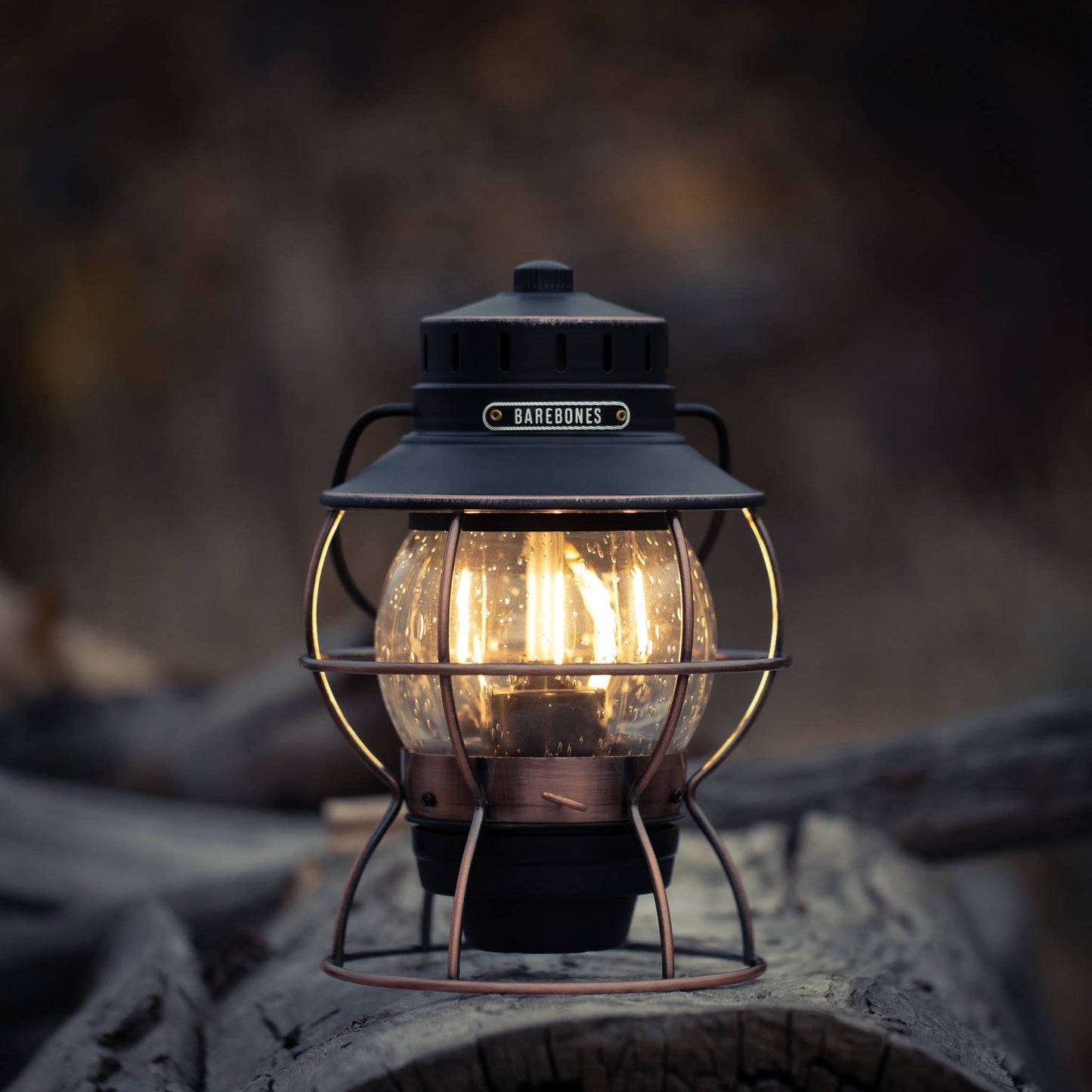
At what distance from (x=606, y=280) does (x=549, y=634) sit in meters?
3.63

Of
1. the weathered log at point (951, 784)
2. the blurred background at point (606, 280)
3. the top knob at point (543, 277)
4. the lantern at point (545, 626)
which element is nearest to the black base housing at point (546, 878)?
the lantern at point (545, 626)

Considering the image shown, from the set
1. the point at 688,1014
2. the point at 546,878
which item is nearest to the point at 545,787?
the point at 546,878

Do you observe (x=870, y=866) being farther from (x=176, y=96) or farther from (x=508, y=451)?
(x=176, y=96)

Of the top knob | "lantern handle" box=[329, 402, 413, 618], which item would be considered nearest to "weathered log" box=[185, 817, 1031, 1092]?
"lantern handle" box=[329, 402, 413, 618]

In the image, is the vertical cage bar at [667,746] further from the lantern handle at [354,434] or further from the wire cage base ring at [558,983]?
the lantern handle at [354,434]

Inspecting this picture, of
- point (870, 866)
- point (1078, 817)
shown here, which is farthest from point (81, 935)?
point (1078, 817)

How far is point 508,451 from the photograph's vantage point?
164 cm

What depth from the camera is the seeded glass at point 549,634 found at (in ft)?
5.29

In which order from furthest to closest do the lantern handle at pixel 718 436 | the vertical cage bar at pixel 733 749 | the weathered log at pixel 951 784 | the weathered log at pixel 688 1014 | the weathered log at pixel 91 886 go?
1. the weathered log at pixel 951 784
2. the weathered log at pixel 91 886
3. the lantern handle at pixel 718 436
4. the vertical cage bar at pixel 733 749
5. the weathered log at pixel 688 1014

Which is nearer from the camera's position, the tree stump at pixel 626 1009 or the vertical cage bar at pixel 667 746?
the tree stump at pixel 626 1009

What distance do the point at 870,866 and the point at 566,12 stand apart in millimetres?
3428

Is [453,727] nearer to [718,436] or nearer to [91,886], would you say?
[718,436]

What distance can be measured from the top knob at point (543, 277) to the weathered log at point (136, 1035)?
912mm

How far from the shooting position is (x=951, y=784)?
281cm
